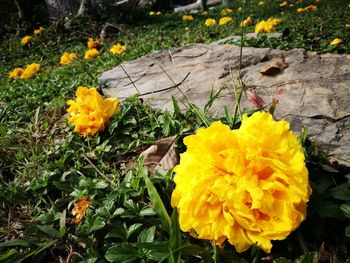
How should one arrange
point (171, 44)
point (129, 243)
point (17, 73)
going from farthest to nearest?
point (171, 44) → point (17, 73) → point (129, 243)

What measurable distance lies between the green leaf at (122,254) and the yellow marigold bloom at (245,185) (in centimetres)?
30

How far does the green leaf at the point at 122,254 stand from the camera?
4.46 feet

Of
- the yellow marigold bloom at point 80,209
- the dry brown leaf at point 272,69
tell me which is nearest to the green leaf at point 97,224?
the yellow marigold bloom at point 80,209

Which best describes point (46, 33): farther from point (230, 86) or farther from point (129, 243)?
point (129, 243)

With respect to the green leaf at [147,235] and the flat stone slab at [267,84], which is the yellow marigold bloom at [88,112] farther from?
the green leaf at [147,235]

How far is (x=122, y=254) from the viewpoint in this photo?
4.53 feet

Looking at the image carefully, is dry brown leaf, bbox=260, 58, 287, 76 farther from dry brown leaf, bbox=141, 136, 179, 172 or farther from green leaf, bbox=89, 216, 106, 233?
green leaf, bbox=89, 216, 106, 233

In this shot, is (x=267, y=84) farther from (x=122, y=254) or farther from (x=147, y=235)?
(x=122, y=254)

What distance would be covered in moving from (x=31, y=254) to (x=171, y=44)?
5.05 m

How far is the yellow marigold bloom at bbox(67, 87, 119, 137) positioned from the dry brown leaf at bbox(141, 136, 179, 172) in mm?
564

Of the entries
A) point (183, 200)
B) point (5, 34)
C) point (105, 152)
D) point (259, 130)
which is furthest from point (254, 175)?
point (5, 34)

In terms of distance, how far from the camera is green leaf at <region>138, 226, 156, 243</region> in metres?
1.47

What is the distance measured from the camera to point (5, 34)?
1041cm

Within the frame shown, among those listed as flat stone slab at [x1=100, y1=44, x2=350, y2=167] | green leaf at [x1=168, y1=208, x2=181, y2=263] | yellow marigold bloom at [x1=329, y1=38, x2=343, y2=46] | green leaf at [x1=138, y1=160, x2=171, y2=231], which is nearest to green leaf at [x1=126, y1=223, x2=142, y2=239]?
green leaf at [x1=138, y1=160, x2=171, y2=231]
